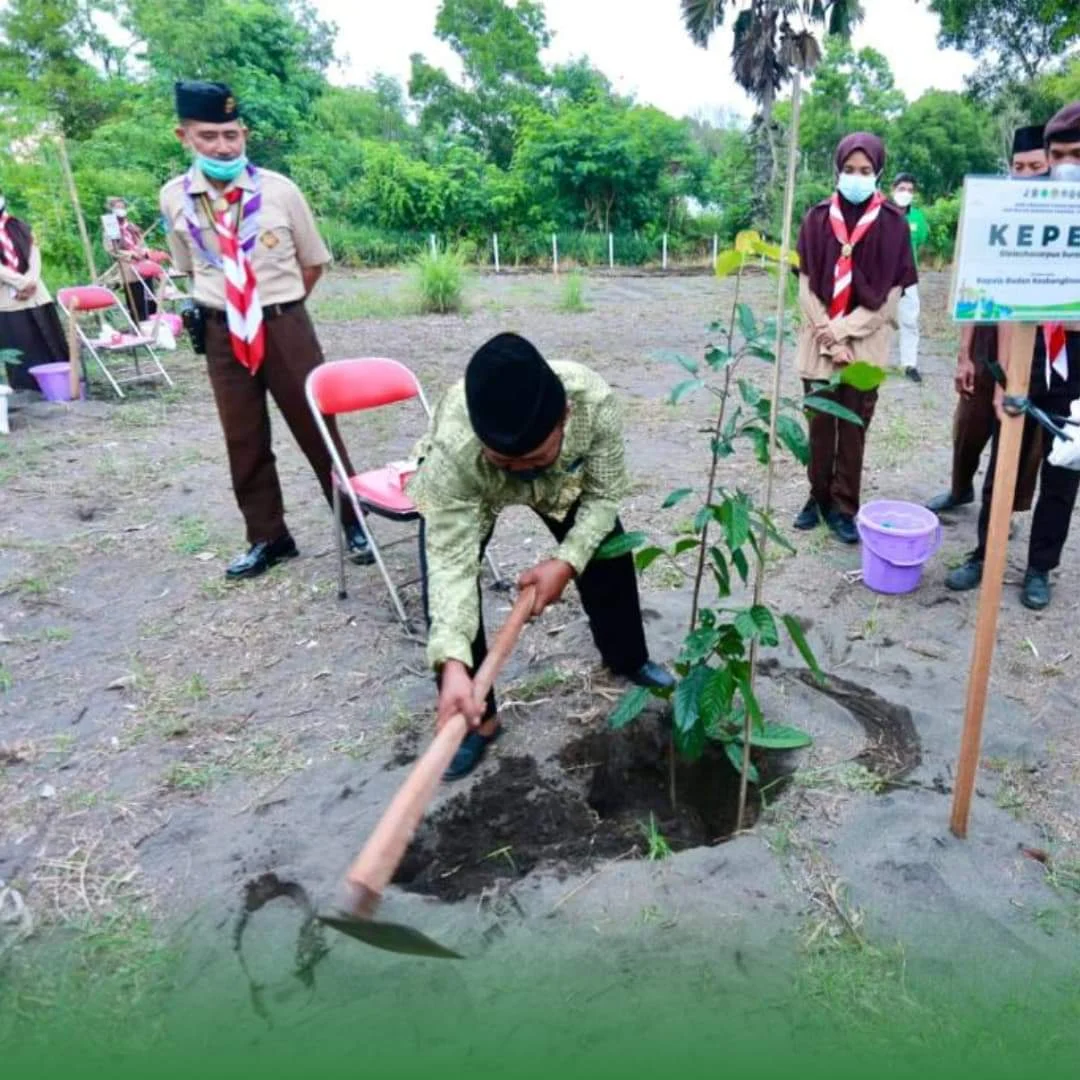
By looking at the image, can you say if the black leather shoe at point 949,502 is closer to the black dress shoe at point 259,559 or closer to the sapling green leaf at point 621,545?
the sapling green leaf at point 621,545

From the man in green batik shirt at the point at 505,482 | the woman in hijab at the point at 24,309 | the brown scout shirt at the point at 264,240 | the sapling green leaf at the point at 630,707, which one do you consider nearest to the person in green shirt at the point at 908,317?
the brown scout shirt at the point at 264,240

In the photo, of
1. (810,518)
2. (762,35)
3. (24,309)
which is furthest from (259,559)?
(762,35)

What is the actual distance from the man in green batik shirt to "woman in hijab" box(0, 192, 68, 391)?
5.97 metres

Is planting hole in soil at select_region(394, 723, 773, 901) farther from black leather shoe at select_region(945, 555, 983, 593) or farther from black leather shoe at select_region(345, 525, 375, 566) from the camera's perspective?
black leather shoe at select_region(345, 525, 375, 566)

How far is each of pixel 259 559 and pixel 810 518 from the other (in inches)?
106

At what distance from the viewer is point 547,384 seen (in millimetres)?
1840

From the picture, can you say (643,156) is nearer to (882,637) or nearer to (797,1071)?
(882,637)

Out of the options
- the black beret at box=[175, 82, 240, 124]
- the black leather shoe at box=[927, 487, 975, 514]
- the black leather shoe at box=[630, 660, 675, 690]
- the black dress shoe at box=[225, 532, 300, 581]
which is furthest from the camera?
the black leather shoe at box=[927, 487, 975, 514]

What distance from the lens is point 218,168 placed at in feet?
11.0

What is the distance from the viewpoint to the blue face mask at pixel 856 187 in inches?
143

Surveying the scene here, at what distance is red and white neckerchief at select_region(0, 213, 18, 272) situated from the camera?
661 centimetres

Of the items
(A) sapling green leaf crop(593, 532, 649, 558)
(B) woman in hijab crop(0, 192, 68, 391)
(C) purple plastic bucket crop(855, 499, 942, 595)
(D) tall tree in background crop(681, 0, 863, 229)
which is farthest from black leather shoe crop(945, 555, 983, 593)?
(D) tall tree in background crop(681, 0, 863, 229)

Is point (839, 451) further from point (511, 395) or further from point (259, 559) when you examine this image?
point (259, 559)

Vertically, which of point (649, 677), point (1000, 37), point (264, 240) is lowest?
point (649, 677)
